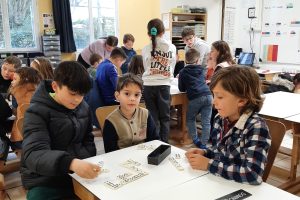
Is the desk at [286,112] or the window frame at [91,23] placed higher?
the window frame at [91,23]

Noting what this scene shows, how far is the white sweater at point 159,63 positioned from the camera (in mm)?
3262

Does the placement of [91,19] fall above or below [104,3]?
below

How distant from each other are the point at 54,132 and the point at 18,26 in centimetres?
476

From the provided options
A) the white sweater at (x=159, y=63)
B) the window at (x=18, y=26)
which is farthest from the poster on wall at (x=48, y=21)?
the white sweater at (x=159, y=63)

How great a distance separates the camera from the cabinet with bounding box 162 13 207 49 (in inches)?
256

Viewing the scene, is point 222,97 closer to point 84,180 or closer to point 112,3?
point 84,180

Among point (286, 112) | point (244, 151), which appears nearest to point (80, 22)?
point (286, 112)

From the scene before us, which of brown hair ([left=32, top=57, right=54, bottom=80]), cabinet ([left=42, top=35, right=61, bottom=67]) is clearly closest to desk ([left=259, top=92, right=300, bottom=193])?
brown hair ([left=32, top=57, right=54, bottom=80])

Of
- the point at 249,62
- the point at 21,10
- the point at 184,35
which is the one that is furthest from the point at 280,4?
the point at 21,10

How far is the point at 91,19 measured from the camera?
A: 627 centimetres

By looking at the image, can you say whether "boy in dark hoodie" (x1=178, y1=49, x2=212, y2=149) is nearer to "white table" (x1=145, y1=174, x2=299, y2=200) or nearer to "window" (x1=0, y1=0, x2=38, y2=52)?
"white table" (x1=145, y1=174, x2=299, y2=200)

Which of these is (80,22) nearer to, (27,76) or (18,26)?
(18,26)

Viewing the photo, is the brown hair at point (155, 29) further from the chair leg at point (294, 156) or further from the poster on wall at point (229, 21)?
the poster on wall at point (229, 21)

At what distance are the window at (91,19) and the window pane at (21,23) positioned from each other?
2.70 ft
